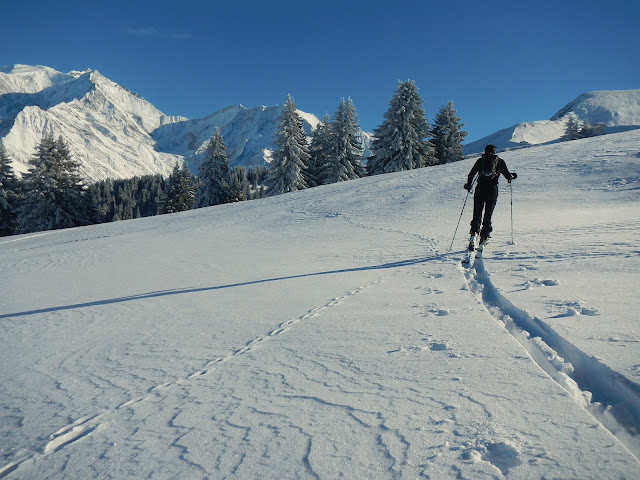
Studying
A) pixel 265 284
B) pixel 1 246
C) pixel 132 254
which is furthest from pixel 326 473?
pixel 1 246

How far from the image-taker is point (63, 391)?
8.07ft

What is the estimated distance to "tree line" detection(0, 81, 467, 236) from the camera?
2844 cm

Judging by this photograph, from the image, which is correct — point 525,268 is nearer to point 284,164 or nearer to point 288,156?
point 284,164

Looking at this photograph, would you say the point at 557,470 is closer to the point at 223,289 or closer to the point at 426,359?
the point at 426,359

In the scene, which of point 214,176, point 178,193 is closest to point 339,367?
point 214,176

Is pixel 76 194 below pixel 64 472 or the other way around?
the other way around

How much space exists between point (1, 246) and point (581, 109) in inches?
4903

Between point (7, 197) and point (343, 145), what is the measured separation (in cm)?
3046

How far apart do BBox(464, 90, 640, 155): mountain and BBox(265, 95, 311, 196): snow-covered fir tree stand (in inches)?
2025

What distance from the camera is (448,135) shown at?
3653cm

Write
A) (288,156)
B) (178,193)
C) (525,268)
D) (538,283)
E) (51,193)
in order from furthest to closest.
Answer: (178,193) < (288,156) < (51,193) < (525,268) < (538,283)

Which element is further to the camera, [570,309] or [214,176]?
[214,176]

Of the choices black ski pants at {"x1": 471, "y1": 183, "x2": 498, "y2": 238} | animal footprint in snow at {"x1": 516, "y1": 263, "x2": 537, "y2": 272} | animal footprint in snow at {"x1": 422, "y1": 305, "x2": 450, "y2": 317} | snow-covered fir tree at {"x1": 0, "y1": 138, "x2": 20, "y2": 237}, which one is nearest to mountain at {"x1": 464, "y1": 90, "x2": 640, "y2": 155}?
snow-covered fir tree at {"x1": 0, "y1": 138, "x2": 20, "y2": 237}

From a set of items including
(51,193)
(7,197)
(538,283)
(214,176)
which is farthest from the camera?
(214,176)
